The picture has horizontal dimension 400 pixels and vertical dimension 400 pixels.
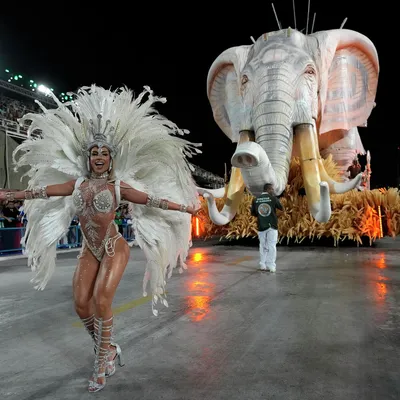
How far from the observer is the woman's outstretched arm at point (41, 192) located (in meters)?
2.93

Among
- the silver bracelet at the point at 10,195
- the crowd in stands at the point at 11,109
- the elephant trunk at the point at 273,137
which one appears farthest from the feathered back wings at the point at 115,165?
the crowd in stands at the point at 11,109

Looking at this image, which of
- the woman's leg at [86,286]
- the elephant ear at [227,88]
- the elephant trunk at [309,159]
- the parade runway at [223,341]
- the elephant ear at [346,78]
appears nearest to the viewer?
the parade runway at [223,341]

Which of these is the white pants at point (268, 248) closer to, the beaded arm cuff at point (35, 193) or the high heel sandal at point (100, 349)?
the high heel sandal at point (100, 349)

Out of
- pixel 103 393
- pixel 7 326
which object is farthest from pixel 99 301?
pixel 7 326

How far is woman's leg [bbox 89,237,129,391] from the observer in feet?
9.05

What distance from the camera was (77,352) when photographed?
3303 mm

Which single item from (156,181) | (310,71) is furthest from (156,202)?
(310,71)

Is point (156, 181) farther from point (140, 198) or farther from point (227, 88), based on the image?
point (227, 88)

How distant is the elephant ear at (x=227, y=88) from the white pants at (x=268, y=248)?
13.4 feet

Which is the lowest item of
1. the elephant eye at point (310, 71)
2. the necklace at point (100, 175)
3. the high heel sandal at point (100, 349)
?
the high heel sandal at point (100, 349)

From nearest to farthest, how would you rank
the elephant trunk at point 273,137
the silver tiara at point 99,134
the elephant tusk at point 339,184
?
the silver tiara at point 99,134, the elephant trunk at point 273,137, the elephant tusk at point 339,184

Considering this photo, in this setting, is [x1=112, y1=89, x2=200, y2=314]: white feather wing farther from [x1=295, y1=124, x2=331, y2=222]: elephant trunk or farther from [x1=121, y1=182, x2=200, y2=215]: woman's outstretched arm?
[x1=295, y1=124, x2=331, y2=222]: elephant trunk

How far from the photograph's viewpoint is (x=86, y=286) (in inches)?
114

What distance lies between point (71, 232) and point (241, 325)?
30.6ft
